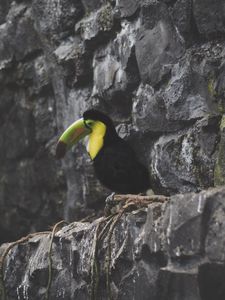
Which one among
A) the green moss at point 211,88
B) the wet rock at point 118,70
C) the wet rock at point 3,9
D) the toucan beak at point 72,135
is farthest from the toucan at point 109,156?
the wet rock at point 3,9

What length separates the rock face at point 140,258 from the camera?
8.35 ft

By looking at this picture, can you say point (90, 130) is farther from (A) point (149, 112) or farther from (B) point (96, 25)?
(B) point (96, 25)

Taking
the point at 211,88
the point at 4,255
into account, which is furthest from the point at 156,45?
the point at 4,255

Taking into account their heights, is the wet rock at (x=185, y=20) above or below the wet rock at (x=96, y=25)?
below

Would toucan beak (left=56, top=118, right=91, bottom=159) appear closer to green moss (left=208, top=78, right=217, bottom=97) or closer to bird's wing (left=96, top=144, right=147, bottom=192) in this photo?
bird's wing (left=96, top=144, right=147, bottom=192)

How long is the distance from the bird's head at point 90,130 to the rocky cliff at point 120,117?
0.34 metres

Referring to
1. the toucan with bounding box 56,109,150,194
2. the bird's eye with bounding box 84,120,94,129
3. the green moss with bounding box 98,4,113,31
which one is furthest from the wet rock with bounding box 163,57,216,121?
the green moss with bounding box 98,4,113,31

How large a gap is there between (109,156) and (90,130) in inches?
13.5

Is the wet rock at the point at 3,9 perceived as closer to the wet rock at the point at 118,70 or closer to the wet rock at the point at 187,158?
the wet rock at the point at 118,70

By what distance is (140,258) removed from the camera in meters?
2.95

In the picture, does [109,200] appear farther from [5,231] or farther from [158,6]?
[5,231]

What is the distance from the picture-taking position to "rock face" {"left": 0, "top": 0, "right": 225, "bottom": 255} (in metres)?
4.32

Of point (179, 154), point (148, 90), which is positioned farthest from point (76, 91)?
point (179, 154)

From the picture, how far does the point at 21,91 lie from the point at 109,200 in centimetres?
320
